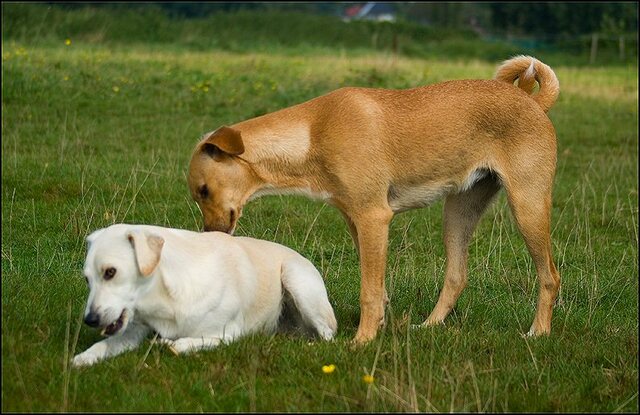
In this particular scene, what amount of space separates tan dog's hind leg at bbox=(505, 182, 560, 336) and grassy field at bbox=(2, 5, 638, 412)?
0.17 metres

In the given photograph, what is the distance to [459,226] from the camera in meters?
8.02

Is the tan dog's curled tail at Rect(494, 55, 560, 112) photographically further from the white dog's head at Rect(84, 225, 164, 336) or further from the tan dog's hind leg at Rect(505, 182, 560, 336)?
the white dog's head at Rect(84, 225, 164, 336)

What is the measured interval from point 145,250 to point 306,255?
372 cm

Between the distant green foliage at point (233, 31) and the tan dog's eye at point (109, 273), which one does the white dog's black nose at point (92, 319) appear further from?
the distant green foliage at point (233, 31)

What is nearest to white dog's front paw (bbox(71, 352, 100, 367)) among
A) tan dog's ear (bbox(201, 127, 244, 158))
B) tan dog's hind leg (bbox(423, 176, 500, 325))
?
tan dog's ear (bbox(201, 127, 244, 158))

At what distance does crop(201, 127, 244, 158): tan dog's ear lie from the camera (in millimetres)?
7066

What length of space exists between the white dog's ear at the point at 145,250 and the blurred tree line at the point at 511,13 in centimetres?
4446

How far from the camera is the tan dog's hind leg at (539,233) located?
294 inches

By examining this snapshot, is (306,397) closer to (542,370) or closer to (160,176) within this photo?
(542,370)

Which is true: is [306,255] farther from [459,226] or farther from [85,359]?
[85,359]

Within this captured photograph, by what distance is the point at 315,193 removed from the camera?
23.7 ft

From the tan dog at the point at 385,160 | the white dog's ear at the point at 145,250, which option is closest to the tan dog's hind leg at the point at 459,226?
the tan dog at the point at 385,160

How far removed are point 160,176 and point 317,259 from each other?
2978mm

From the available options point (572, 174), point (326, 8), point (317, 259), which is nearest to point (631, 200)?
point (572, 174)
